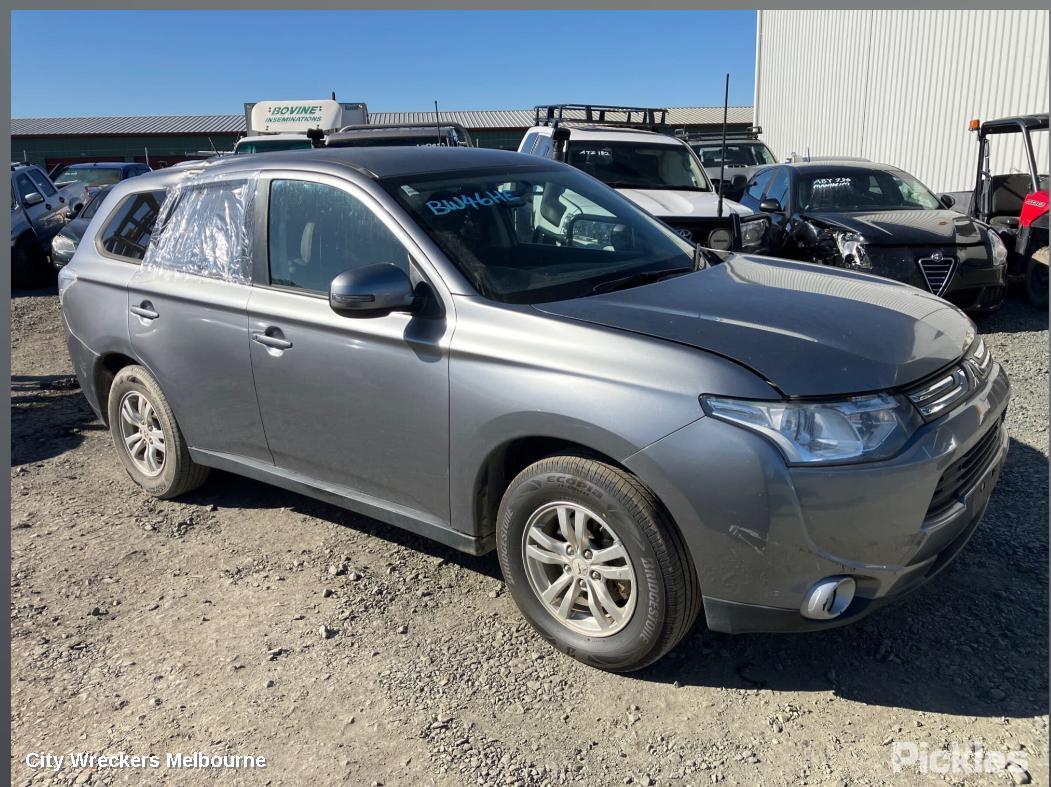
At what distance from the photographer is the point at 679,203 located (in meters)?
8.61

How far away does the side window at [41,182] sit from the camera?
1443 cm

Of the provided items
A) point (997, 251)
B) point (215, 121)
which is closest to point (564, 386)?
point (997, 251)

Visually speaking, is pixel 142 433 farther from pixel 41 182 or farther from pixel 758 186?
pixel 41 182

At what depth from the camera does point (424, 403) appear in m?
3.16

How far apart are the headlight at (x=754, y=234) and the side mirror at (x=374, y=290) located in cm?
588

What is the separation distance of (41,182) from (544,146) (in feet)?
33.3

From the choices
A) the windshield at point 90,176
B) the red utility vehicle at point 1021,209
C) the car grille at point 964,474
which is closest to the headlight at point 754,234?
the red utility vehicle at point 1021,209

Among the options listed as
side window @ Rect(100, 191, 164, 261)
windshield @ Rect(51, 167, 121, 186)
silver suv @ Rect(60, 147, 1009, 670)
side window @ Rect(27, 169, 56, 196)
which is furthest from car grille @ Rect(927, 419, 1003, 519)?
windshield @ Rect(51, 167, 121, 186)

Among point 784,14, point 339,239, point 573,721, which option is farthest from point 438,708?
point 784,14

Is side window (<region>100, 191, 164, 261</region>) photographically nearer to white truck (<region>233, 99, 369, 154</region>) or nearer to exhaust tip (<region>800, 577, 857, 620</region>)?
exhaust tip (<region>800, 577, 857, 620</region>)

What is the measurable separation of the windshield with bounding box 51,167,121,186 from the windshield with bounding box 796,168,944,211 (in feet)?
49.4

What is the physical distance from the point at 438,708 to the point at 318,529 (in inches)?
64.7

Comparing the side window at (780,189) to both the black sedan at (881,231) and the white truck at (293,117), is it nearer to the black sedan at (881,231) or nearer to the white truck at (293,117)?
the black sedan at (881,231)

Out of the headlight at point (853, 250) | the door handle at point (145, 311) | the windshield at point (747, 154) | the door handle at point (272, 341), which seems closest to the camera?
the door handle at point (272, 341)
